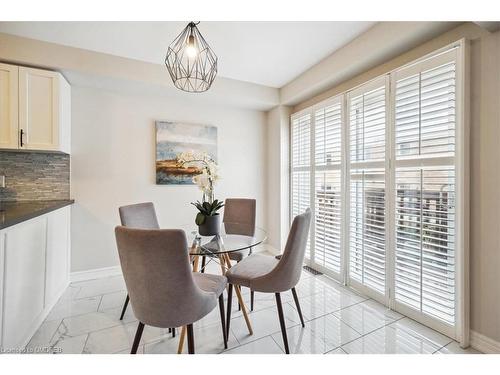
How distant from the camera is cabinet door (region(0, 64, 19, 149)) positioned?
2232 millimetres

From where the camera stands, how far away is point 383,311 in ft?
7.21

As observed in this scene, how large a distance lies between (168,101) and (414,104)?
2.81 m

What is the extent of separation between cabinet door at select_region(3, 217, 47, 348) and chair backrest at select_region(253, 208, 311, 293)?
1564 mm

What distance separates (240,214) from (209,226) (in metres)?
0.78

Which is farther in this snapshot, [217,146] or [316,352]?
[217,146]

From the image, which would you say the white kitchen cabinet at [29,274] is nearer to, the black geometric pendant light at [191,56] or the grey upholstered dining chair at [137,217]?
the grey upholstered dining chair at [137,217]

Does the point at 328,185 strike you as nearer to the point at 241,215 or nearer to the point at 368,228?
the point at 368,228

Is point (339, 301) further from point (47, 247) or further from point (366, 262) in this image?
point (47, 247)

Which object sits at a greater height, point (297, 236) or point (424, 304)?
point (297, 236)

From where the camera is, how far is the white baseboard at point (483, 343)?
62.9 inches

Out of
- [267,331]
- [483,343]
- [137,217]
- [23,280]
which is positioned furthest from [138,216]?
[483,343]

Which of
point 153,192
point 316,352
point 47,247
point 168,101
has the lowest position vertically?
point 316,352

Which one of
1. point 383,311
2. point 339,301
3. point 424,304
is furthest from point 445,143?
point 339,301

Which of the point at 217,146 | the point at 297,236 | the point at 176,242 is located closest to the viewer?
the point at 176,242
